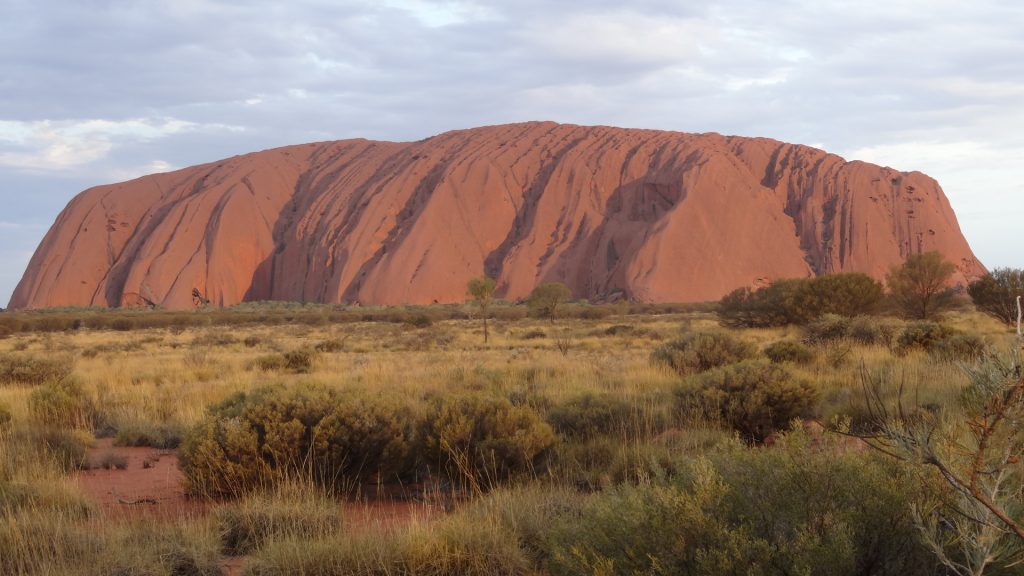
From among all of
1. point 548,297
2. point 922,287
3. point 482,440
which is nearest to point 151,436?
point 482,440

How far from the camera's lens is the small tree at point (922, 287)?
28078 millimetres

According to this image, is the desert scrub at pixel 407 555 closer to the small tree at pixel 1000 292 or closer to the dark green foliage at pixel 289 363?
the dark green foliage at pixel 289 363

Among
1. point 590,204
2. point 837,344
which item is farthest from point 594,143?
point 837,344

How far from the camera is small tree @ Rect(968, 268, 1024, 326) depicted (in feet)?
77.0

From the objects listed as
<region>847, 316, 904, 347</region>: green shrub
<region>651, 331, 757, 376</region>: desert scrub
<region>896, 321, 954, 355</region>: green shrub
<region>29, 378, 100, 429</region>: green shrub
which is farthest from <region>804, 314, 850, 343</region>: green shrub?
<region>29, 378, 100, 429</region>: green shrub

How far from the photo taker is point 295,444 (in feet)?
20.0

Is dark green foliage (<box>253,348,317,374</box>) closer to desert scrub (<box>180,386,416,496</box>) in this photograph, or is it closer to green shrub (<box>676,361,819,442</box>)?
desert scrub (<box>180,386,416,496</box>)

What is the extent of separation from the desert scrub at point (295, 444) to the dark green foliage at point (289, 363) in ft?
29.1

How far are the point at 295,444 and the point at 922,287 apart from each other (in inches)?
1118

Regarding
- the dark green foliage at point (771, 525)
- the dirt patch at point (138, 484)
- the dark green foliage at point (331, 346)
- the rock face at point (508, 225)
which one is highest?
the rock face at point (508, 225)

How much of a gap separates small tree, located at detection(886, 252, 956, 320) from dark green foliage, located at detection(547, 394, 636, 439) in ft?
80.8

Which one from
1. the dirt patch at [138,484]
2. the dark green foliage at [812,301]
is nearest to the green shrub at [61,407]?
the dirt patch at [138,484]

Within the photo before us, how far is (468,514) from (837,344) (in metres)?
11.9

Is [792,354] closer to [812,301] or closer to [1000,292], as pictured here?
[812,301]
